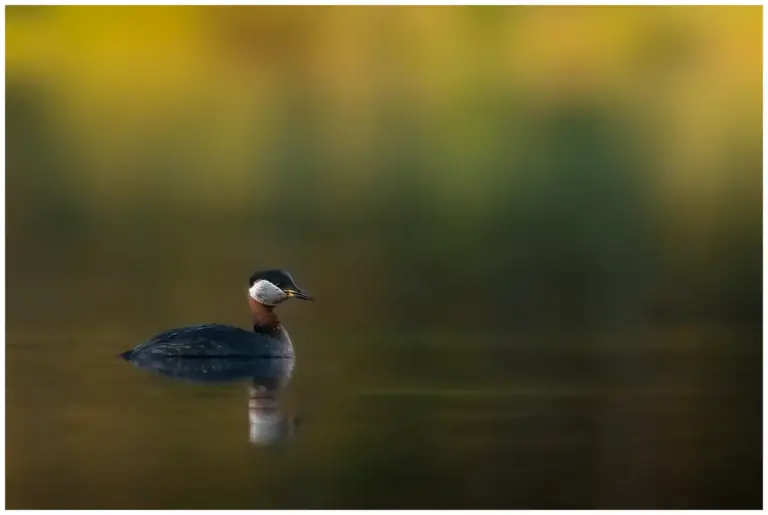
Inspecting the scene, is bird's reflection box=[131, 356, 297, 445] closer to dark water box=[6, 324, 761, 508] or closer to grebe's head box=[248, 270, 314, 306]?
dark water box=[6, 324, 761, 508]

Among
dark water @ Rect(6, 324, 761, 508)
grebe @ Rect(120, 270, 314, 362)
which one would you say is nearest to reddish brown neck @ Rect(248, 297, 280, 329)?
grebe @ Rect(120, 270, 314, 362)

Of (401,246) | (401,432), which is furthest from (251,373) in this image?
(401,246)

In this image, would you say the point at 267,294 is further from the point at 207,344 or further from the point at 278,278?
the point at 207,344

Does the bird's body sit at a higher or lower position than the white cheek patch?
lower

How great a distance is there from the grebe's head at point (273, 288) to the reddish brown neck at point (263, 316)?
0.03m

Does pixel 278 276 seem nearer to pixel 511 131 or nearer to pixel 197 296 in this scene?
pixel 197 296

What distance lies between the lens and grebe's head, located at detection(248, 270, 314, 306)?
11.4 metres

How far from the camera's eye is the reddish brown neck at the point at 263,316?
1135cm

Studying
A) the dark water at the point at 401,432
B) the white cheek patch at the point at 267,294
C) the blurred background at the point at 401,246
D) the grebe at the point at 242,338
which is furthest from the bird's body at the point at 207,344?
the white cheek patch at the point at 267,294

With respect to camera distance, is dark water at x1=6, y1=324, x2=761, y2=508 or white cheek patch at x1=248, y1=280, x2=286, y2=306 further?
white cheek patch at x1=248, y1=280, x2=286, y2=306

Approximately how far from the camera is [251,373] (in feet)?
33.4

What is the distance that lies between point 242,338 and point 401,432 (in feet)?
9.10

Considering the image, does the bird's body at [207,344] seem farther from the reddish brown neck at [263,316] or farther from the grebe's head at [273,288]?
the grebe's head at [273,288]

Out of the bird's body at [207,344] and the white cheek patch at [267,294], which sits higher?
the white cheek patch at [267,294]
